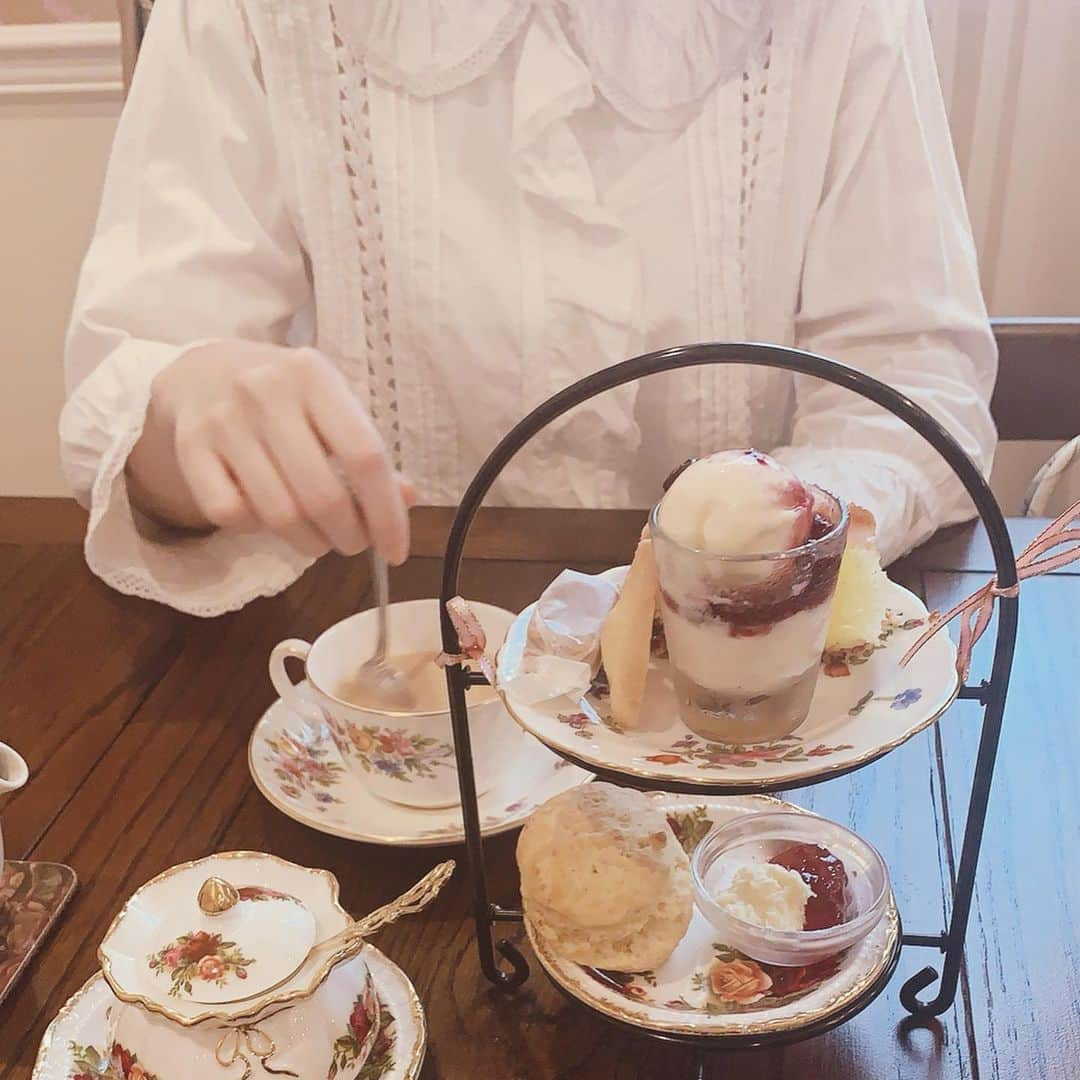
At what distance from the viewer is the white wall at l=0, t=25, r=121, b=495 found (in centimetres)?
154

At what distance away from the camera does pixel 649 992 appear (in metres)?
0.46

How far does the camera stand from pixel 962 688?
41 centimetres

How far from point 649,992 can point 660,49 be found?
0.72m

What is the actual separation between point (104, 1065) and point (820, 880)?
320 millimetres

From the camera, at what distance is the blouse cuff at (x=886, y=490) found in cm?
78

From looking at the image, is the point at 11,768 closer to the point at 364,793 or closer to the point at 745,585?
the point at 364,793

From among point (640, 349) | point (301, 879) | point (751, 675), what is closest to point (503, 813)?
point (301, 879)

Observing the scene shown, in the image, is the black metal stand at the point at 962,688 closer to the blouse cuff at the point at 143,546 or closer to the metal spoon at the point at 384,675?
the metal spoon at the point at 384,675

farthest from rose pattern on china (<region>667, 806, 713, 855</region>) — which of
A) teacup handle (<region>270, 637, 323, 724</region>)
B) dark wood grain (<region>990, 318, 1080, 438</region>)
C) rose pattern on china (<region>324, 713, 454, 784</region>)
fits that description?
dark wood grain (<region>990, 318, 1080, 438</region>)

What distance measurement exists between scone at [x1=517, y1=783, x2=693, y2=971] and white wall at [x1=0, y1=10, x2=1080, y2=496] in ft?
4.38

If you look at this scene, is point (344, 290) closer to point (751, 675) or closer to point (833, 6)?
point (833, 6)

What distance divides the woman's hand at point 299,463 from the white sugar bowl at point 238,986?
0.52 feet

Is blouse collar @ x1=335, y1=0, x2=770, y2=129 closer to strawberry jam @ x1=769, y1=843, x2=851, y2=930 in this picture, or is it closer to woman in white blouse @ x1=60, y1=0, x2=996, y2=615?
woman in white blouse @ x1=60, y1=0, x2=996, y2=615

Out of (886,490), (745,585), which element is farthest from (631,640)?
(886,490)
